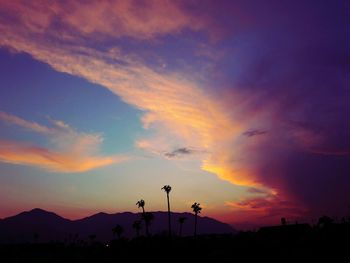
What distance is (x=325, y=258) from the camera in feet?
87.7

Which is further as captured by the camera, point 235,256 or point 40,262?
point 40,262

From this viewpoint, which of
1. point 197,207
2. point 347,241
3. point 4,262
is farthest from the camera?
point 197,207

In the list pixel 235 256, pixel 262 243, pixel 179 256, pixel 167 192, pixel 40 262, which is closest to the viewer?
pixel 235 256

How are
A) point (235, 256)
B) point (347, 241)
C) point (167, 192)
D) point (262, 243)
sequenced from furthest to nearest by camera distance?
point (167, 192) → point (262, 243) → point (235, 256) → point (347, 241)

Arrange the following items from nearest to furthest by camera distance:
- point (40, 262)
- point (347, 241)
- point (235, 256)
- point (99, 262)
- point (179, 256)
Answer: point (347, 241) → point (235, 256) → point (179, 256) → point (99, 262) → point (40, 262)

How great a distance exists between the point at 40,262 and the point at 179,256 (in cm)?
2159

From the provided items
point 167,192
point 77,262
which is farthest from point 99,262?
point 167,192

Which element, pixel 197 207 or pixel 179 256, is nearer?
pixel 179 256

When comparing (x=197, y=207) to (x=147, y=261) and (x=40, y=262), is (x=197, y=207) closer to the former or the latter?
(x=40, y=262)

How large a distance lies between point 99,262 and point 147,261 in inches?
297

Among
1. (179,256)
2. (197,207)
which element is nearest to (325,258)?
(179,256)

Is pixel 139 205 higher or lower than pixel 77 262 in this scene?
higher

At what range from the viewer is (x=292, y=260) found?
2791cm

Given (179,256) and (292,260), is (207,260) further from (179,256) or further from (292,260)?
(292,260)
